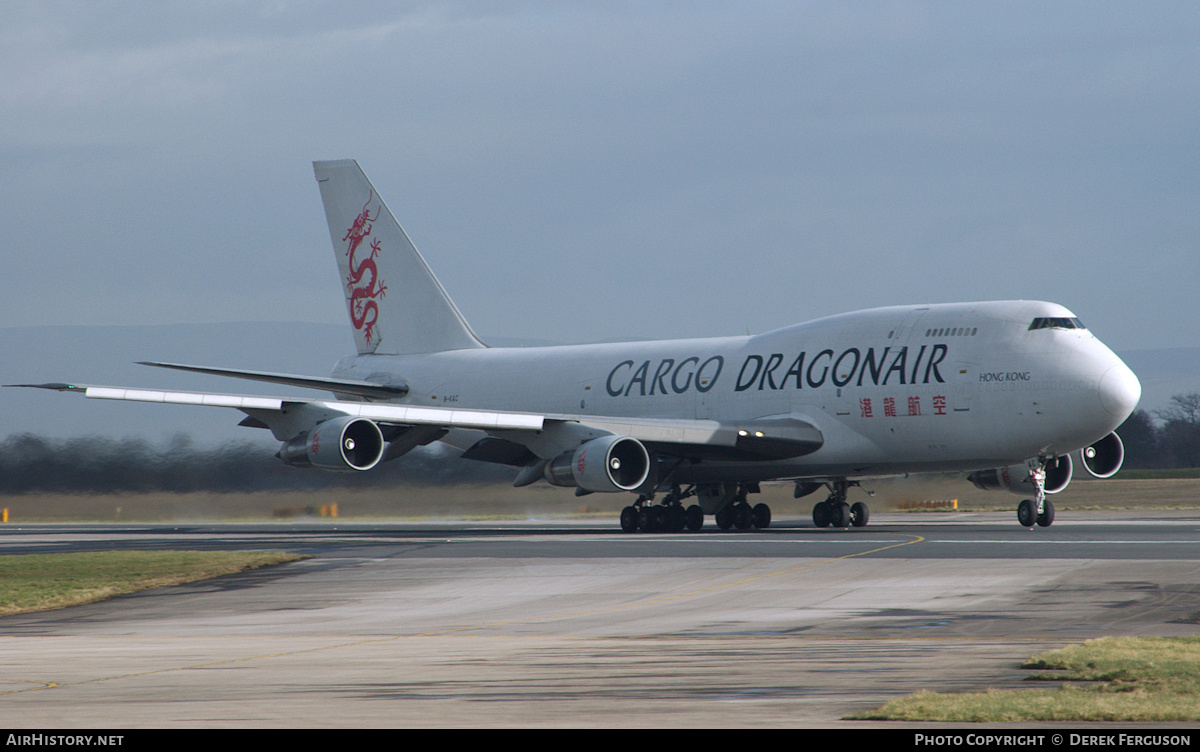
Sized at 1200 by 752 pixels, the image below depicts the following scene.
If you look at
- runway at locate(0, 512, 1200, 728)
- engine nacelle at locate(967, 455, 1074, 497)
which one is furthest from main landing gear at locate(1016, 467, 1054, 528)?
runway at locate(0, 512, 1200, 728)

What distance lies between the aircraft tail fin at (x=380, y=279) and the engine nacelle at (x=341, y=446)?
12.5m

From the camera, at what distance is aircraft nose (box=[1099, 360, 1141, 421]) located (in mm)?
28094

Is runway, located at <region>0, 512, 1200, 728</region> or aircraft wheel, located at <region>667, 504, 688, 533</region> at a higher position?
aircraft wheel, located at <region>667, 504, 688, 533</region>

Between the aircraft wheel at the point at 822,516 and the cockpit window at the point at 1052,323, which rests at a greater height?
the cockpit window at the point at 1052,323

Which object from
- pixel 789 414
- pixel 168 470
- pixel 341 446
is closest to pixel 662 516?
pixel 789 414

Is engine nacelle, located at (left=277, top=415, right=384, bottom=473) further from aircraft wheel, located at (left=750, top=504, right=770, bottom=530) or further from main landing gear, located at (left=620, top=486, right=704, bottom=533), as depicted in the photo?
aircraft wheel, located at (left=750, top=504, right=770, bottom=530)

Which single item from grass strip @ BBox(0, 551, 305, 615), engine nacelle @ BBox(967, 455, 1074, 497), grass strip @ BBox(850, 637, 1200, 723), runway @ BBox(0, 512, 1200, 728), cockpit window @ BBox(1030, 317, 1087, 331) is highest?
cockpit window @ BBox(1030, 317, 1087, 331)

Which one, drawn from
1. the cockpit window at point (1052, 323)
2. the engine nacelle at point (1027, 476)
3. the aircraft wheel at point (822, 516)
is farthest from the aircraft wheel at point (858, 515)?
the cockpit window at point (1052, 323)

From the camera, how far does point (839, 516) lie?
109ft

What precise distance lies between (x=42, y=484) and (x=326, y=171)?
13.4 m

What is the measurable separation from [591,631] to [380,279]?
105 ft

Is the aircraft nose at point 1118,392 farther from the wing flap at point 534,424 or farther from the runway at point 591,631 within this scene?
the wing flap at point 534,424

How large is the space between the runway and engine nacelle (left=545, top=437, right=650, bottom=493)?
14.4 feet

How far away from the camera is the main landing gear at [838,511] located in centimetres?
3322
